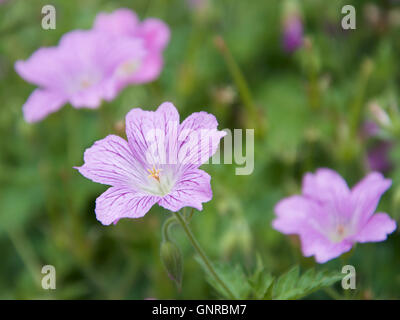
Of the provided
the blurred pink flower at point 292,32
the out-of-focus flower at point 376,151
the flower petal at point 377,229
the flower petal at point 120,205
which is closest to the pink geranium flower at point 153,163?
the flower petal at point 120,205

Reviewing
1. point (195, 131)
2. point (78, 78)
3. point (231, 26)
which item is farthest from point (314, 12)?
point (195, 131)

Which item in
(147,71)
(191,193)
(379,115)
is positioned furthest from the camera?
(147,71)

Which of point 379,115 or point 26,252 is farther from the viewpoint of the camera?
point 26,252

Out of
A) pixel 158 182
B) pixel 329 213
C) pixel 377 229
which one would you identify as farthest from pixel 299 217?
pixel 158 182

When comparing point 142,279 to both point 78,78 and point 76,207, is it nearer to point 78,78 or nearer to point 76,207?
point 76,207

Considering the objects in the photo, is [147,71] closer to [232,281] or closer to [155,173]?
[155,173]

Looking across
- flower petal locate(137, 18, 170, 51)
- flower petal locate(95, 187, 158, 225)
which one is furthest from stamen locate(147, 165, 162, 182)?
flower petal locate(137, 18, 170, 51)

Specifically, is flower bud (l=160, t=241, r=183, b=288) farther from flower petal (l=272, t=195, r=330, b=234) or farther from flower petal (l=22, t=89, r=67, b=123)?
flower petal (l=22, t=89, r=67, b=123)
